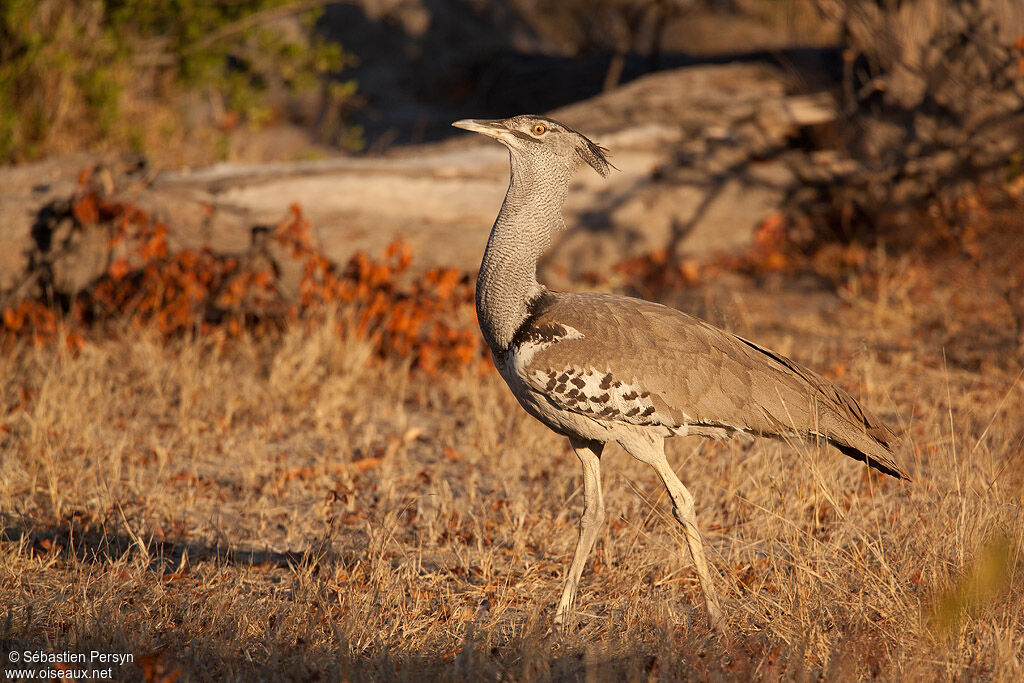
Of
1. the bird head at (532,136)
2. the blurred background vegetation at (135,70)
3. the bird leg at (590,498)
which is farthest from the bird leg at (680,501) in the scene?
the blurred background vegetation at (135,70)

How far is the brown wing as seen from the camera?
3244mm

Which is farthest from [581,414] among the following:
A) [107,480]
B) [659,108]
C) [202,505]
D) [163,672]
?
[659,108]

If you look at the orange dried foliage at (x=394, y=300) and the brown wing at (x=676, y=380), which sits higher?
the brown wing at (x=676, y=380)

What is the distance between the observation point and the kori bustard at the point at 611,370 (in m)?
3.27

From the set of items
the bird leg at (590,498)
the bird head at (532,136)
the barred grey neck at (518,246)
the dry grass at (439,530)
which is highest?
the bird head at (532,136)

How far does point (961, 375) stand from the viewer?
19.8ft

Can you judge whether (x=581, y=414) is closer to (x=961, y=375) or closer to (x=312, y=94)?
(x=961, y=375)

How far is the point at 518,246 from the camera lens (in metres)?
3.47

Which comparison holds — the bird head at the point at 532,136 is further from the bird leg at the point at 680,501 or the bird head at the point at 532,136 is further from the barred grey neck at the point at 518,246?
the bird leg at the point at 680,501

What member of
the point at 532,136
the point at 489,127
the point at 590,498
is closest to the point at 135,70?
the point at 489,127

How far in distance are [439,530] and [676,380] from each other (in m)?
1.44

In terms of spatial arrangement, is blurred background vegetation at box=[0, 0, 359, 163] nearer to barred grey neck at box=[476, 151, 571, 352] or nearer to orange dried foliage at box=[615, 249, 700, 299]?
orange dried foliage at box=[615, 249, 700, 299]

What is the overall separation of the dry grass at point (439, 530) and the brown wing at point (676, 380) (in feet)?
0.81

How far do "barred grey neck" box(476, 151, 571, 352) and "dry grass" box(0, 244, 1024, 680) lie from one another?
1.04 meters
